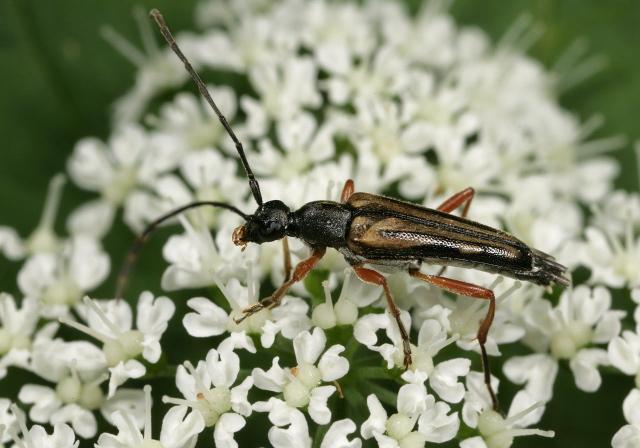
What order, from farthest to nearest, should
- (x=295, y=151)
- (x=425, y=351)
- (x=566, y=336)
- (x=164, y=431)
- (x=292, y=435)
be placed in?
1. (x=295, y=151)
2. (x=566, y=336)
3. (x=425, y=351)
4. (x=164, y=431)
5. (x=292, y=435)

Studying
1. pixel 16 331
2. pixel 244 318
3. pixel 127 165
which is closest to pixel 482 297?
pixel 244 318

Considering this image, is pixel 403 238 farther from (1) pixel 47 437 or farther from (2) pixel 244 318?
(1) pixel 47 437

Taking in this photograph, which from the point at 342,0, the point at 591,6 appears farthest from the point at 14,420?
the point at 591,6

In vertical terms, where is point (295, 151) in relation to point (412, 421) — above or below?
above

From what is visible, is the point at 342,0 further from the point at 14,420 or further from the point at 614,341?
Answer: the point at 14,420

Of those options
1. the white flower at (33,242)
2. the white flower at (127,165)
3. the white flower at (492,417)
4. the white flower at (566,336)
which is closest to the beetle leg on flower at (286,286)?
the white flower at (492,417)

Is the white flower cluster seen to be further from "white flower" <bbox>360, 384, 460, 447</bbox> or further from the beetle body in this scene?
the beetle body
